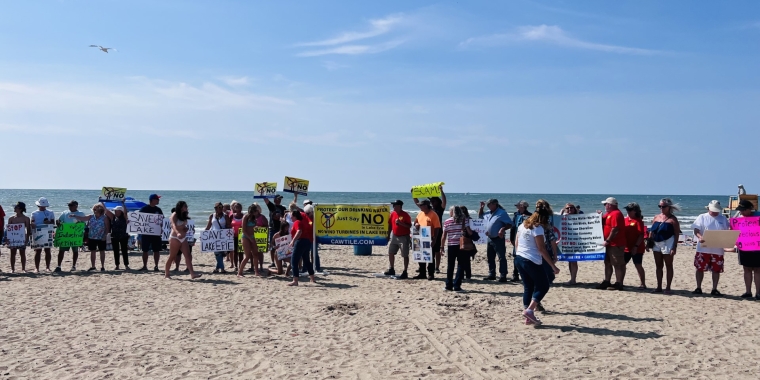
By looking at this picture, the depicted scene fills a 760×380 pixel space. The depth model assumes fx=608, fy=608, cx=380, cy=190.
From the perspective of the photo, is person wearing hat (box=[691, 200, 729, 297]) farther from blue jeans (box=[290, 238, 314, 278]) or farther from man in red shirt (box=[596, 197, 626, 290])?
blue jeans (box=[290, 238, 314, 278])

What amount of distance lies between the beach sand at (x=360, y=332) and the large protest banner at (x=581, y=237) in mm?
663

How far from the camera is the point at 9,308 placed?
9.23m

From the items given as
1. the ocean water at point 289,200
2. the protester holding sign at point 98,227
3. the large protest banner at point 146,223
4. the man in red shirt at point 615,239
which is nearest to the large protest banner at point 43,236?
the protester holding sign at point 98,227

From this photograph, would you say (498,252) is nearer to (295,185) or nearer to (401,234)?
(401,234)

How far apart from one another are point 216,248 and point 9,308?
15.4ft

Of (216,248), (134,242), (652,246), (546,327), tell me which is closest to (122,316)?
(216,248)

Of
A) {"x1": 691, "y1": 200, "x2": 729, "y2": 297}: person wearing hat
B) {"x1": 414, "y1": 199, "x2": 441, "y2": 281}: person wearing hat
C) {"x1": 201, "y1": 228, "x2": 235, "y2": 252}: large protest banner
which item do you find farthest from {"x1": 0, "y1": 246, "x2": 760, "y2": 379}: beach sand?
{"x1": 201, "y1": 228, "x2": 235, "y2": 252}: large protest banner

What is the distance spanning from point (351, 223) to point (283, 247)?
1.73 metres

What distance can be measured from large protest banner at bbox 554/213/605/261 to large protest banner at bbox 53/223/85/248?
10645 millimetres

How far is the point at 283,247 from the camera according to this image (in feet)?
41.4

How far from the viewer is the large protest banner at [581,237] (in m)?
11.7

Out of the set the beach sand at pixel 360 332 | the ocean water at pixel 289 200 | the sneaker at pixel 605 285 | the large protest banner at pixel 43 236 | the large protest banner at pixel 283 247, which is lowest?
the beach sand at pixel 360 332

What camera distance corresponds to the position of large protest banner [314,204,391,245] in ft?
44.3

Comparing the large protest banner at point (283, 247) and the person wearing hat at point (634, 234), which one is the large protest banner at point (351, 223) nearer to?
the large protest banner at point (283, 247)
